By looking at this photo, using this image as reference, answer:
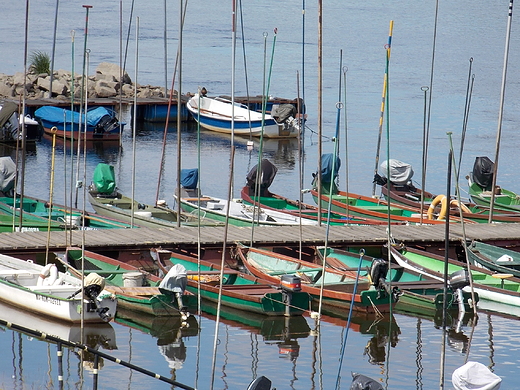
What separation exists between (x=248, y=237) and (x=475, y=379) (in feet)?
44.0

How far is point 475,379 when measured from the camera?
40.9 ft

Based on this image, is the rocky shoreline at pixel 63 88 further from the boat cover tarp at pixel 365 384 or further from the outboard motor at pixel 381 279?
the boat cover tarp at pixel 365 384

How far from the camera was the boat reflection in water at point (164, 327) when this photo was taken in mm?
19938

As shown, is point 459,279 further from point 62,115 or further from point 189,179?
point 62,115

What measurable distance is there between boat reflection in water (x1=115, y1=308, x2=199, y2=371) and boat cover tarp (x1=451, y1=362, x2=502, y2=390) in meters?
8.21

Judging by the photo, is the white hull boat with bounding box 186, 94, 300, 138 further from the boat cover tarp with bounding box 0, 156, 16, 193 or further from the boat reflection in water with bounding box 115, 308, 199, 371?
the boat reflection in water with bounding box 115, 308, 199, 371

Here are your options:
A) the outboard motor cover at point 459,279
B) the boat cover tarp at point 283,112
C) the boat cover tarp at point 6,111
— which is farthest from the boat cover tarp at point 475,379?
the boat cover tarp at point 283,112

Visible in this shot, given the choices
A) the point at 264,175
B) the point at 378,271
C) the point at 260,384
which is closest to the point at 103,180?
the point at 264,175

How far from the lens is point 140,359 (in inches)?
751

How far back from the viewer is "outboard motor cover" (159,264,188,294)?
20219 mm

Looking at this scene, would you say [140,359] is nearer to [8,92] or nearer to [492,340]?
[492,340]

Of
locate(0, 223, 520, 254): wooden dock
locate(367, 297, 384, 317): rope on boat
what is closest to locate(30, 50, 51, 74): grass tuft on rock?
locate(0, 223, 520, 254): wooden dock

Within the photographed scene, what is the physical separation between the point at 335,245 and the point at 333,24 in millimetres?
91469

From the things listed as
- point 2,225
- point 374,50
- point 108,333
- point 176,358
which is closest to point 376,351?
point 176,358
